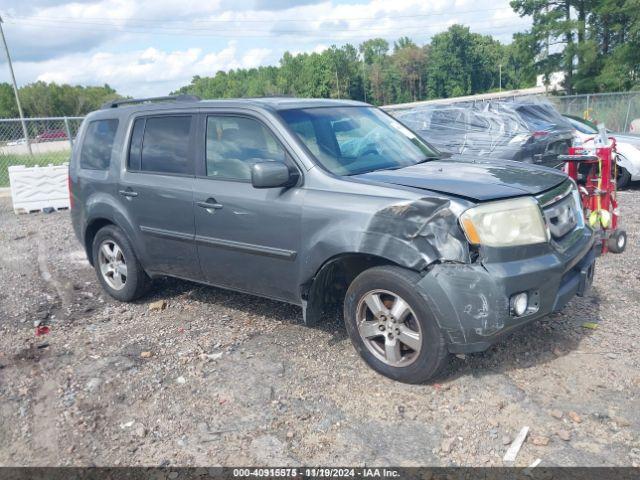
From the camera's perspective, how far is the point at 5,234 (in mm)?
9961

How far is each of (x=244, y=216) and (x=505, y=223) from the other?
1.88 meters

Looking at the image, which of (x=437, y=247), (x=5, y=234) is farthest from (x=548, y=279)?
(x=5, y=234)

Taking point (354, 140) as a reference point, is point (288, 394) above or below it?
below

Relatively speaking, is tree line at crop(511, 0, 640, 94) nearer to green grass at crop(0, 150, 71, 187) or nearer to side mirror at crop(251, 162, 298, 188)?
green grass at crop(0, 150, 71, 187)

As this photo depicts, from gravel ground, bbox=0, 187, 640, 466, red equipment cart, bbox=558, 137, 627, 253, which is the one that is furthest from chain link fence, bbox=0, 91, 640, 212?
gravel ground, bbox=0, 187, 640, 466

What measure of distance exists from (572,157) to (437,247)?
3146 millimetres

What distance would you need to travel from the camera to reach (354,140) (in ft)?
14.9

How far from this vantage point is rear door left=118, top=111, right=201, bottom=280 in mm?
4758

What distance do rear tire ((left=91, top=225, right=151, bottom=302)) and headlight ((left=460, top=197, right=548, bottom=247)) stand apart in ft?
10.8

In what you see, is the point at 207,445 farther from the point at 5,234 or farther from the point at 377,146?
the point at 5,234

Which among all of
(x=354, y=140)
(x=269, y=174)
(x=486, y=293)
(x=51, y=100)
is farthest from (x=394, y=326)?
(x=51, y=100)

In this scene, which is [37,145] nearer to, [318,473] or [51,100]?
[318,473]

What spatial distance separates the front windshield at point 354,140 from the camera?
13.9 ft

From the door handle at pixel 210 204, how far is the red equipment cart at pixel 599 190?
139 inches
